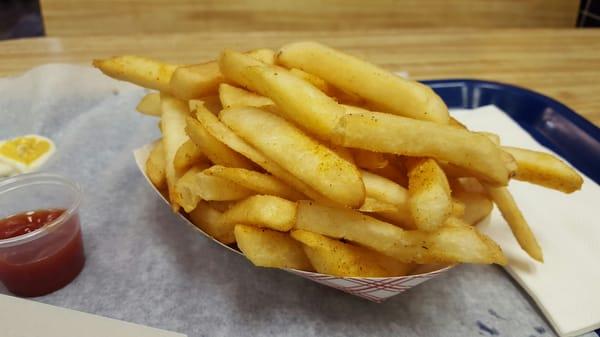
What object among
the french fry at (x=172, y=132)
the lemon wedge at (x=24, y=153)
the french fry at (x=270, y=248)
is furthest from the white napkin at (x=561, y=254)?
the lemon wedge at (x=24, y=153)

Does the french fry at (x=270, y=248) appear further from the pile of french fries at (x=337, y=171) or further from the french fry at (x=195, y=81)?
the french fry at (x=195, y=81)

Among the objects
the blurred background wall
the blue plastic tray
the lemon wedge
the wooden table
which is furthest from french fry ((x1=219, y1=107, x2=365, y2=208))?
the blurred background wall

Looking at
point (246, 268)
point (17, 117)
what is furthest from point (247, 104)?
point (17, 117)

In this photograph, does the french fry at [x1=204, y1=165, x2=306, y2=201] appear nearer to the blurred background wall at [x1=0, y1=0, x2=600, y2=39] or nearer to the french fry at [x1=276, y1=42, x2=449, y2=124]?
the french fry at [x1=276, y1=42, x2=449, y2=124]

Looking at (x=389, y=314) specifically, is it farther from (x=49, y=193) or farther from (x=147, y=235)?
(x=49, y=193)

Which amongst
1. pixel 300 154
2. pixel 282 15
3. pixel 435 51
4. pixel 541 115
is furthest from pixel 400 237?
pixel 282 15
